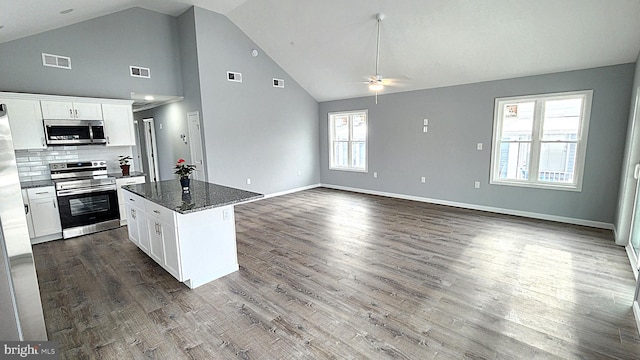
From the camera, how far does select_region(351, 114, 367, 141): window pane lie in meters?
7.46

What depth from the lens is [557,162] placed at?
16.0ft

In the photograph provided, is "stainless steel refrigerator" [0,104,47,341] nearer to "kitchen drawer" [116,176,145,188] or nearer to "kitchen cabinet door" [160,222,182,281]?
"kitchen cabinet door" [160,222,182,281]

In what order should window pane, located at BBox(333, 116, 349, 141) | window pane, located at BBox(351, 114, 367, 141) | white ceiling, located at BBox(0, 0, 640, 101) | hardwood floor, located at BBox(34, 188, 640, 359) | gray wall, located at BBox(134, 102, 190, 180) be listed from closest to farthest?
hardwood floor, located at BBox(34, 188, 640, 359) < white ceiling, located at BBox(0, 0, 640, 101) < gray wall, located at BBox(134, 102, 190, 180) < window pane, located at BBox(351, 114, 367, 141) < window pane, located at BBox(333, 116, 349, 141)

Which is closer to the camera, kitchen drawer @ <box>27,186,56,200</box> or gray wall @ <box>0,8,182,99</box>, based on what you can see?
kitchen drawer @ <box>27,186,56,200</box>

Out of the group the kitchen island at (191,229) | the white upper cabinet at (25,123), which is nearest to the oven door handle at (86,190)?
the white upper cabinet at (25,123)

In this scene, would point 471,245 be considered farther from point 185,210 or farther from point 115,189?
point 115,189

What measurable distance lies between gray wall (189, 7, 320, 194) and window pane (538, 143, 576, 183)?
5154 mm

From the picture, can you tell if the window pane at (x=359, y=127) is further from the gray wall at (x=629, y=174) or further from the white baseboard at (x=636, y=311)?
the white baseboard at (x=636, y=311)

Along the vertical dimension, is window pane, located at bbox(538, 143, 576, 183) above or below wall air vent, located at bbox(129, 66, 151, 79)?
below

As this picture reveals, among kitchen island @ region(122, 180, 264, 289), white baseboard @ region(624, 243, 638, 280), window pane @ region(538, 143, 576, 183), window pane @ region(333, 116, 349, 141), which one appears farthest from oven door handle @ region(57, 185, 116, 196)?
window pane @ region(538, 143, 576, 183)

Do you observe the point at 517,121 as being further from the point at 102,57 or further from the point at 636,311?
the point at 102,57

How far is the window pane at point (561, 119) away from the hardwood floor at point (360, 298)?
60.8 inches

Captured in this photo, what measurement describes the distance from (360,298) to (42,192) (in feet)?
15.2

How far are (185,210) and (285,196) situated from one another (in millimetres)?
4646
